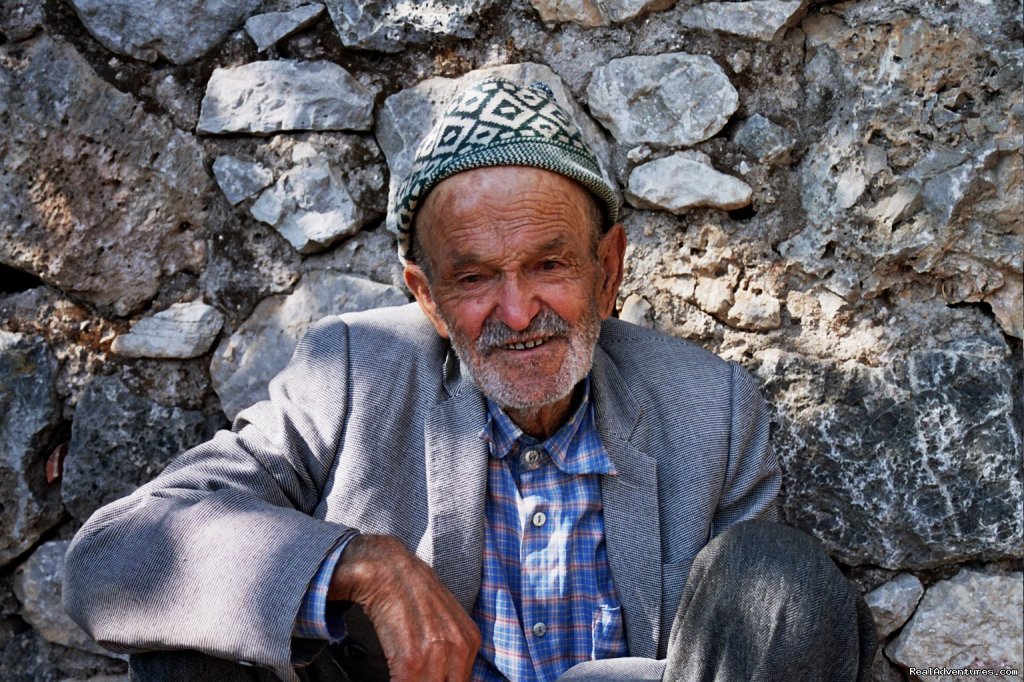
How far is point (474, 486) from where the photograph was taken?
211cm

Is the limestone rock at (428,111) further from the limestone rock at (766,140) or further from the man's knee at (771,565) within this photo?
the man's knee at (771,565)

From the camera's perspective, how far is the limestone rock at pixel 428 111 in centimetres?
253

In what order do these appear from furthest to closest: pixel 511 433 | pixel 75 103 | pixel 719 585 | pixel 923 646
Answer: pixel 75 103 < pixel 923 646 < pixel 511 433 < pixel 719 585

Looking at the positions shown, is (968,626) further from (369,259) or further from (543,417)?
(369,259)

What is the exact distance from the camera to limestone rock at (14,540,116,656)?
2.74m

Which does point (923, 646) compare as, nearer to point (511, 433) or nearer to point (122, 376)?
point (511, 433)

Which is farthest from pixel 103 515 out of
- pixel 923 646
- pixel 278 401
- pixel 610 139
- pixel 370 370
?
pixel 923 646

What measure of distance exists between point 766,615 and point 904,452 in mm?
881

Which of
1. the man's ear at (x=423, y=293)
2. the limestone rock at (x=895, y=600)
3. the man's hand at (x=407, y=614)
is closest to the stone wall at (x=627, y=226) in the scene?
the limestone rock at (x=895, y=600)

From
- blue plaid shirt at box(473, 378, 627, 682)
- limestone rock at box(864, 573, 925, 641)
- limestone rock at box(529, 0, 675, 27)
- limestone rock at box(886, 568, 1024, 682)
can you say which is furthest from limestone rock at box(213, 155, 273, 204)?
limestone rock at box(886, 568, 1024, 682)

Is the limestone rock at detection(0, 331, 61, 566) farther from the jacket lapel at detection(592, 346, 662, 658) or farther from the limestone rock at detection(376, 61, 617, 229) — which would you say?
the jacket lapel at detection(592, 346, 662, 658)

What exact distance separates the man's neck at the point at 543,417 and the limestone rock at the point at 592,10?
930 millimetres

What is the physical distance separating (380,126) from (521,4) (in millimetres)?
464

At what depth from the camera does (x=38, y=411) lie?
2666 millimetres
